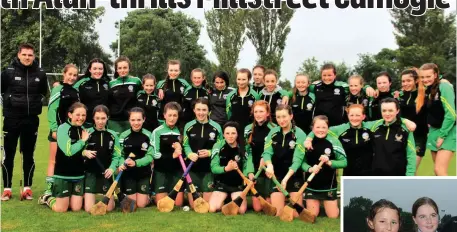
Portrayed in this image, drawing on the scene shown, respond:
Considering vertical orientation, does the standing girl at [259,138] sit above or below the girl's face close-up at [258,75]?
below

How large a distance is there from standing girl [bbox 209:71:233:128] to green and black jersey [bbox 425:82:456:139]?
2.41m

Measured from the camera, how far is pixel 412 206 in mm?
2691

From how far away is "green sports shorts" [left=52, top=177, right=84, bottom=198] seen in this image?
5469mm

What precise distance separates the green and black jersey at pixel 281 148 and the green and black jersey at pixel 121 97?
6.25 ft

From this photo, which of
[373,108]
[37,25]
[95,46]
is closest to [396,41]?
[95,46]

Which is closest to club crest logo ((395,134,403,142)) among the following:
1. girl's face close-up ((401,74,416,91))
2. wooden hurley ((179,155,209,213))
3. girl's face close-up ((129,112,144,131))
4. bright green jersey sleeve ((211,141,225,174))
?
girl's face close-up ((401,74,416,91))

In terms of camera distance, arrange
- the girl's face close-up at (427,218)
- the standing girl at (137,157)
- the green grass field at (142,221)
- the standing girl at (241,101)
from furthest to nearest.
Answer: the standing girl at (241,101), the standing girl at (137,157), the green grass field at (142,221), the girl's face close-up at (427,218)

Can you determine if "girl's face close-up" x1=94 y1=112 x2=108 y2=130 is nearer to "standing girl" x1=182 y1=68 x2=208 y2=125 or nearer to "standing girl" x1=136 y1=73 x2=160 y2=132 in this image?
"standing girl" x1=136 y1=73 x2=160 y2=132

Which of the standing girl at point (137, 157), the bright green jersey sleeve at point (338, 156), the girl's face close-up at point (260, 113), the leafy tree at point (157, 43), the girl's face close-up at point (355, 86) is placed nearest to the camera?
the bright green jersey sleeve at point (338, 156)

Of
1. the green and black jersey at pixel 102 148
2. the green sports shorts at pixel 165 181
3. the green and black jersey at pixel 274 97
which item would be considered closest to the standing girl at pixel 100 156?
the green and black jersey at pixel 102 148

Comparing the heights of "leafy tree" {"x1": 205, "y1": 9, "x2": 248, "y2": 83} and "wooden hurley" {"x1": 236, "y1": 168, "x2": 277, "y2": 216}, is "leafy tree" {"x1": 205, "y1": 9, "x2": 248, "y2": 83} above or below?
above

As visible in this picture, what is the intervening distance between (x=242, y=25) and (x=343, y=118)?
25.2 meters

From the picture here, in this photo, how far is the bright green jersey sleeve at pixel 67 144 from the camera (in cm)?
539

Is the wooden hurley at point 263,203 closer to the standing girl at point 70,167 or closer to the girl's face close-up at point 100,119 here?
the girl's face close-up at point 100,119
